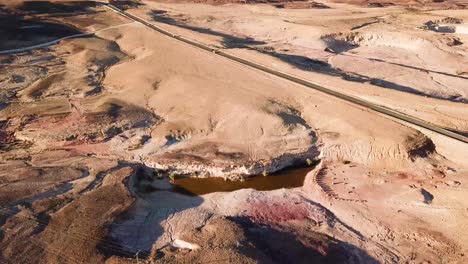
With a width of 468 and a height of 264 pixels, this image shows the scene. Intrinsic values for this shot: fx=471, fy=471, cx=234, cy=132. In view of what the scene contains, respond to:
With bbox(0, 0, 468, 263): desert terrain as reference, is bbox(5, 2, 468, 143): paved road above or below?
above

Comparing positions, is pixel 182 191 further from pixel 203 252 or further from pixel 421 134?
pixel 421 134

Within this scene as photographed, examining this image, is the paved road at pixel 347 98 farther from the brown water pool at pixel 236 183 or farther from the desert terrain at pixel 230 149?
the brown water pool at pixel 236 183

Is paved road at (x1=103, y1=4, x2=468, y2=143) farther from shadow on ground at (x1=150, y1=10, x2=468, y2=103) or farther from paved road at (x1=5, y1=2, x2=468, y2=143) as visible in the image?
shadow on ground at (x1=150, y1=10, x2=468, y2=103)

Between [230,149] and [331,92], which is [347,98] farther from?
[230,149]

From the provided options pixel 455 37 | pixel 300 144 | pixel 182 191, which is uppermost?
pixel 455 37

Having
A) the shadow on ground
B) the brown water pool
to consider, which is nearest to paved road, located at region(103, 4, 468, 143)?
the shadow on ground

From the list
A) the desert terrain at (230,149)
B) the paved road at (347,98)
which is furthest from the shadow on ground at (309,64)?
the paved road at (347,98)

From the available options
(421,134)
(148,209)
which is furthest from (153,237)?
(421,134)

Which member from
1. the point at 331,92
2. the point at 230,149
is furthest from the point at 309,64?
the point at 230,149
